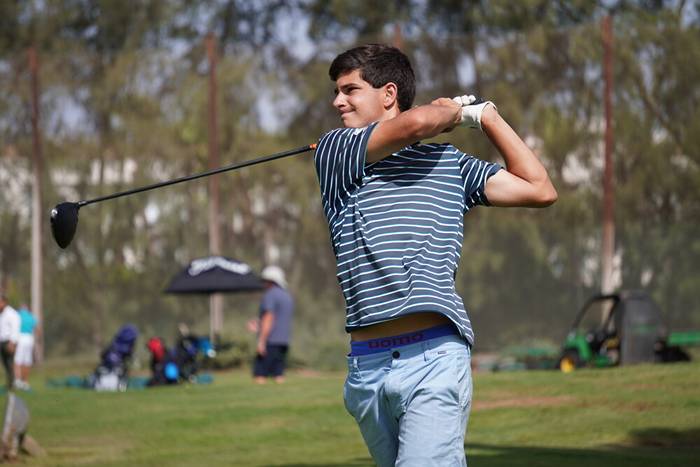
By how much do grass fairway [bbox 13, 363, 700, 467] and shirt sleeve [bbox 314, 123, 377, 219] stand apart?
5.13 m

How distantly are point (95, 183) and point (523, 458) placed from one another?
1994cm

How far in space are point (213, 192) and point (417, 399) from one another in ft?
75.4

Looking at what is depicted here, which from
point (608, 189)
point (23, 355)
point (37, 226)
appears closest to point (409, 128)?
point (23, 355)

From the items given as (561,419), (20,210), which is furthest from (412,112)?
(20,210)

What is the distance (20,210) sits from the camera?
29.0 meters

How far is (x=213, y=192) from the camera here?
26.9 meters

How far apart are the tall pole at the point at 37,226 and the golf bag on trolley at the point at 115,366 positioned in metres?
8.55

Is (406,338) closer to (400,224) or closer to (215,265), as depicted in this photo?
(400,224)

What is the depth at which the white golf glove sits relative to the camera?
171 inches

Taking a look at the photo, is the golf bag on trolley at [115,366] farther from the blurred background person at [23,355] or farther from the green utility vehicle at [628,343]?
the green utility vehicle at [628,343]

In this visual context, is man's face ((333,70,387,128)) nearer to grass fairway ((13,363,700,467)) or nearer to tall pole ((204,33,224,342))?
grass fairway ((13,363,700,467))

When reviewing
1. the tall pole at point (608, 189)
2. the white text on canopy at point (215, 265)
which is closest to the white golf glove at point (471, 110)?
the white text on canopy at point (215, 265)

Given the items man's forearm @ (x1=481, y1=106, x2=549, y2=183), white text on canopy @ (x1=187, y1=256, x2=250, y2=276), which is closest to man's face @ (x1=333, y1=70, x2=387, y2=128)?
man's forearm @ (x1=481, y1=106, x2=549, y2=183)

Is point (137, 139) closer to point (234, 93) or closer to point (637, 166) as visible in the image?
point (234, 93)
